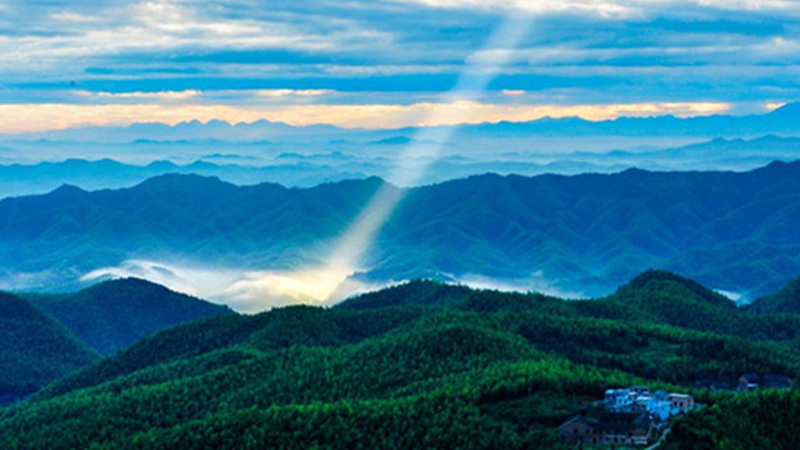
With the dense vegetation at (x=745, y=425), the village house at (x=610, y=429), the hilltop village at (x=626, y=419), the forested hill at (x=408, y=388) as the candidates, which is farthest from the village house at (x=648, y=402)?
the dense vegetation at (x=745, y=425)

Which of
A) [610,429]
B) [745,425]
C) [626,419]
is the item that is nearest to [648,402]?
[626,419]

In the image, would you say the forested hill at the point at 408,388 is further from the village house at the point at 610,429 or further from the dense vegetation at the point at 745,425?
the village house at the point at 610,429

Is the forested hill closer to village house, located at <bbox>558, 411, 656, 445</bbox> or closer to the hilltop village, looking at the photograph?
village house, located at <bbox>558, 411, 656, 445</bbox>

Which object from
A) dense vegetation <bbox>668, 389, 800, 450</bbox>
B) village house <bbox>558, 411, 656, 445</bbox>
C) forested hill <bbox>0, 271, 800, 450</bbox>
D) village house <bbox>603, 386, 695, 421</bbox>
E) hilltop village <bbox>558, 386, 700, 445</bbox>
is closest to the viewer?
dense vegetation <bbox>668, 389, 800, 450</bbox>

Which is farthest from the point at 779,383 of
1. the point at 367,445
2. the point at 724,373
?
the point at 367,445

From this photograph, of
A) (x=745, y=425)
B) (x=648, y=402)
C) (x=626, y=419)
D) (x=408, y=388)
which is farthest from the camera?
(x=408, y=388)

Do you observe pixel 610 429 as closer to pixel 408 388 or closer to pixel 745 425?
pixel 745 425

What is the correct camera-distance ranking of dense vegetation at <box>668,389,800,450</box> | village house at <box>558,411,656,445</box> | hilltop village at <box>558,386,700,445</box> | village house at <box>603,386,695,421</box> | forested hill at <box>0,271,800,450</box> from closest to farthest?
1. dense vegetation at <box>668,389,800,450</box>
2. village house at <box>558,411,656,445</box>
3. hilltop village at <box>558,386,700,445</box>
4. village house at <box>603,386,695,421</box>
5. forested hill at <box>0,271,800,450</box>

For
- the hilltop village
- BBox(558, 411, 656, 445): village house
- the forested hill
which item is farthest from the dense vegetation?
the hilltop village
